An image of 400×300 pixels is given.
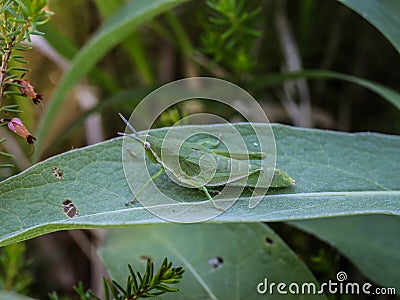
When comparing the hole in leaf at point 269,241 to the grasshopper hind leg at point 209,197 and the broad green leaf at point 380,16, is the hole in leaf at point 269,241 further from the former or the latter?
the broad green leaf at point 380,16

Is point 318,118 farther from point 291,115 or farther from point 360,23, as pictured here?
point 360,23

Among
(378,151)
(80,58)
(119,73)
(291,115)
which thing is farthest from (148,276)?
(119,73)

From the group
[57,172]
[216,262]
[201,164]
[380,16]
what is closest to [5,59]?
→ [57,172]

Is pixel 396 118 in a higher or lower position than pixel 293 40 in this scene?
lower

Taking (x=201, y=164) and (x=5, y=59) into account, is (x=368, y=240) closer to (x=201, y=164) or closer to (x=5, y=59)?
(x=201, y=164)

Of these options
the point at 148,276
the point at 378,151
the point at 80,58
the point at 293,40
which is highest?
the point at 293,40

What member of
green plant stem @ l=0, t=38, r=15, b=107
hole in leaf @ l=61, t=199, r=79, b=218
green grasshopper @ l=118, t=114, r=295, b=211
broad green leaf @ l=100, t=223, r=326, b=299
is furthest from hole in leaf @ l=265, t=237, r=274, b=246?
green plant stem @ l=0, t=38, r=15, b=107

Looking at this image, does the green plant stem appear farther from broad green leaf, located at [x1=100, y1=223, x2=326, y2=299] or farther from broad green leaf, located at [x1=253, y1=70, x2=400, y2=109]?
broad green leaf, located at [x1=253, y1=70, x2=400, y2=109]
